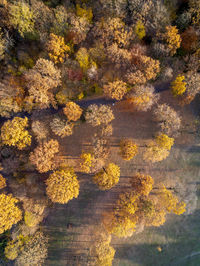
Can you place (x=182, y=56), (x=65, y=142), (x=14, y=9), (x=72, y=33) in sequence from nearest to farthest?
(x=14, y=9) < (x=72, y=33) < (x=182, y=56) < (x=65, y=142)

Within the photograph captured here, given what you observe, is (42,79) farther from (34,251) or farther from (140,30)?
(34,251)

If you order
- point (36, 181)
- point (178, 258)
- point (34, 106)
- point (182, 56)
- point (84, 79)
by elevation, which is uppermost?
point (182, 56)

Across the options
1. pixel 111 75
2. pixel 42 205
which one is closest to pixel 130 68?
pixel 111 75

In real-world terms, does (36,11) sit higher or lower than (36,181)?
higher

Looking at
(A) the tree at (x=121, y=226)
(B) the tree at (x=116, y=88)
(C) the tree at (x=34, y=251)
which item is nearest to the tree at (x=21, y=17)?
(B) the tree at (x=116, y=88)

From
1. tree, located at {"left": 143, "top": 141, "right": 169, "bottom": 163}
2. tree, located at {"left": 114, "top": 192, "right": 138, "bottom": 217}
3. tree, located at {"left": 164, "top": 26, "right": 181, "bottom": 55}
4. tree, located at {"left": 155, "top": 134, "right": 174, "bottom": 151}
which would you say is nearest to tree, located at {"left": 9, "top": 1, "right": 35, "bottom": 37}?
tree, located at {"left": 164, "top": 26, "right": 181, "bottom": 55}

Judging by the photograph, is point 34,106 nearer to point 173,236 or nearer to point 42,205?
point 42,205

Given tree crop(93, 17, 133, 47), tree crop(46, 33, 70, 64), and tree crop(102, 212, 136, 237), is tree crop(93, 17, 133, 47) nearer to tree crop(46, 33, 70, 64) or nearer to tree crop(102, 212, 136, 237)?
tree crop(46, 33, 70, 64)
